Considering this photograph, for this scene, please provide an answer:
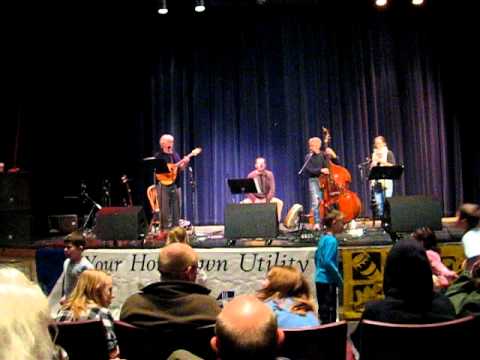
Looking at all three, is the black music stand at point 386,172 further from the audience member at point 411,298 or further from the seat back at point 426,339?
the seat back at point 426,339

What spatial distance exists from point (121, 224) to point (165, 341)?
525 cm

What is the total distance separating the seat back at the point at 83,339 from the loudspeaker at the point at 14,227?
642cm

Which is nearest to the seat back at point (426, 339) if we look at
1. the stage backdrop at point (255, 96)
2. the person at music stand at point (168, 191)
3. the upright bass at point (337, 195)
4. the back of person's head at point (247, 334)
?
the back of person's head at point (247, 334)

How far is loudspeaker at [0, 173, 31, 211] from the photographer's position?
9125 millimetres

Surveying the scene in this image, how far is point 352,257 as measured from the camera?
6.82 m

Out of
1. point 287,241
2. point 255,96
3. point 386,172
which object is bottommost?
point 287,241

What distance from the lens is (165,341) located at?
9.86 feet

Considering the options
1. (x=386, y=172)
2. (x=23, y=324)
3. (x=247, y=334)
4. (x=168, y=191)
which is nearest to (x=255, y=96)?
(x=168, y=191)

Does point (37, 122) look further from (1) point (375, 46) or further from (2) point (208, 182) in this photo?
(1) point (375, 46)

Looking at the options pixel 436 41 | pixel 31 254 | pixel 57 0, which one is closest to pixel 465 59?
pixel 436 41

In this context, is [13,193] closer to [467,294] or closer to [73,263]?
[73,263]

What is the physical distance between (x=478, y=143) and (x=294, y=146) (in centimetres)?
407

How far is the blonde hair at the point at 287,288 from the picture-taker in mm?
3453

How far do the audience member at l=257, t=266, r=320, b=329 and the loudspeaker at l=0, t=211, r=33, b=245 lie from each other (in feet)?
21.6
